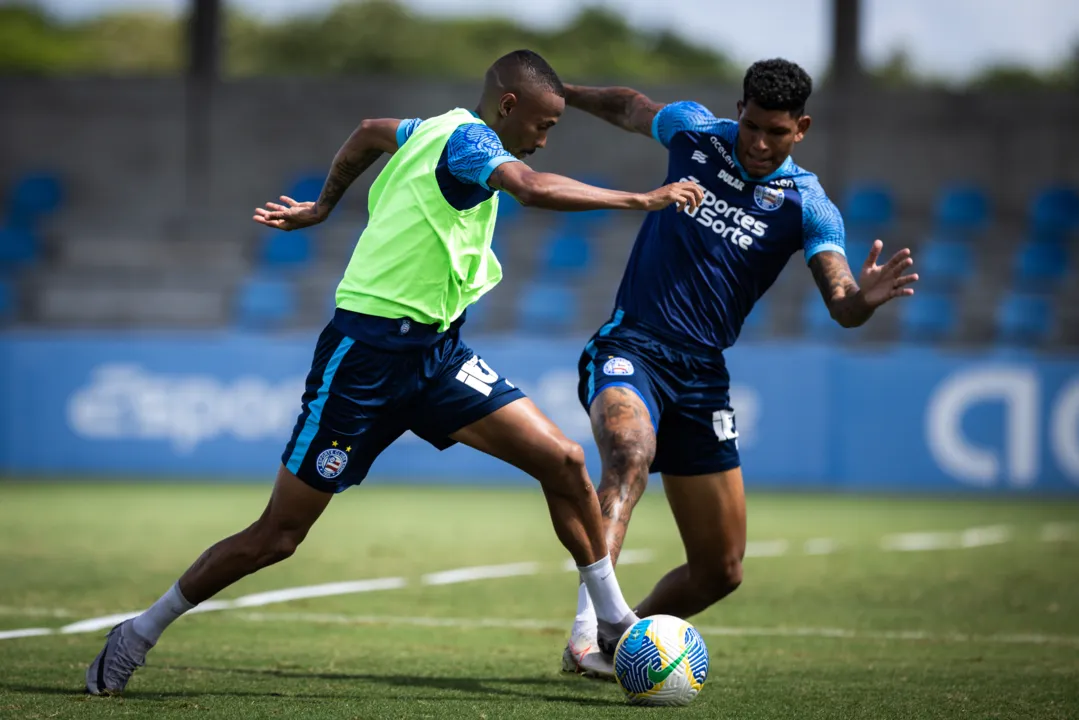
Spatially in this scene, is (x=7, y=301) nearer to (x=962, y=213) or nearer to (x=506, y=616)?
(x=506, y=616)

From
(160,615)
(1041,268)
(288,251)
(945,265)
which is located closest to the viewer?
(160,615)

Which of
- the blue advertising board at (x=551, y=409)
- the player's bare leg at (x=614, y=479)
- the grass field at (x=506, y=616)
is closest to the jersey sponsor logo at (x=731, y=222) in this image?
the player's bare leg at (x=614, y=479)

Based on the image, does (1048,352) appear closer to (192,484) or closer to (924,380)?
(924,380)

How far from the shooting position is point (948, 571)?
10266mm

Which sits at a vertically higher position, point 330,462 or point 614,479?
point 330,462

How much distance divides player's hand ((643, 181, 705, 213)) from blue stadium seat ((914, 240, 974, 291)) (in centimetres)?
1625

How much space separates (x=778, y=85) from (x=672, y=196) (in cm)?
123

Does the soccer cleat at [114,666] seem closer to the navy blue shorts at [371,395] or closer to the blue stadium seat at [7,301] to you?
the navy blue shorts at [371,395]

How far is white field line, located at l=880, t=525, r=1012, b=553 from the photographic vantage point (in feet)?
38.3

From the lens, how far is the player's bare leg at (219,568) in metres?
5.65

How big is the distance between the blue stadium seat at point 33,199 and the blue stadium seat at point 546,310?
841 centimetres

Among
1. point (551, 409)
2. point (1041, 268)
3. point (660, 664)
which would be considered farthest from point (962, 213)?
point (660, 664)

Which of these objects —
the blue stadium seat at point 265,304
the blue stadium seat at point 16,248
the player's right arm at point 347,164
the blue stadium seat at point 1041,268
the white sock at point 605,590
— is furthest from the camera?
the blue stadium seat at point 16,248

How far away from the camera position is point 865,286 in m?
5.92
